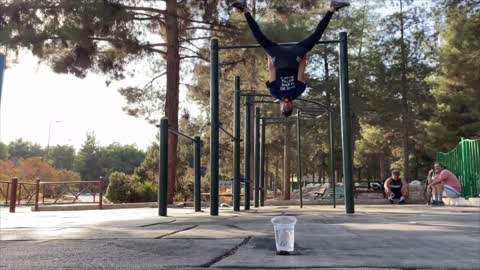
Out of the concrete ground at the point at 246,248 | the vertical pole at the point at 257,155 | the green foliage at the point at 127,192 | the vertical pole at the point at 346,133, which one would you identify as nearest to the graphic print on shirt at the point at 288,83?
the vertical pole at the point at 346,133

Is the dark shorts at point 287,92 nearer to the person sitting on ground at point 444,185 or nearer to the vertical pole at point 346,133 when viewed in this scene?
the vertical pole at point 346,133

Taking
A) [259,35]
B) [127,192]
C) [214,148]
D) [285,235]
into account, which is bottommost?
[285,235]

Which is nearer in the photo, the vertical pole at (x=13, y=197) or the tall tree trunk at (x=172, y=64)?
the vertical pole at (x=13, y=197)

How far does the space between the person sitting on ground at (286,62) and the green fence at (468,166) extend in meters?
6.77

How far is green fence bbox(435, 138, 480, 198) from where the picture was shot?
12.0 m

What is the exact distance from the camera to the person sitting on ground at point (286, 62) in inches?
268

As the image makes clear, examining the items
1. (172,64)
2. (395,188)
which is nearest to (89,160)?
(172,64)

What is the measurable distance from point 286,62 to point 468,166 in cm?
765

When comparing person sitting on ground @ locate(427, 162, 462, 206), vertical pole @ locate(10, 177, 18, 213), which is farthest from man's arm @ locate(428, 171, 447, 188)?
vertical pole @ locate(10, 177, 18, 213)

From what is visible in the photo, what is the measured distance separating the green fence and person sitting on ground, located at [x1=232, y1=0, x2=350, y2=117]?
22.2ft

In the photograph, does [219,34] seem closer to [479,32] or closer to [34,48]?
[34,48]

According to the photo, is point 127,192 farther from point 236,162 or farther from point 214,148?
point 214,148

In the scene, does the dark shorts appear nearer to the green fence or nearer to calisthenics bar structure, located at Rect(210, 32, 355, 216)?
calisthenics bar structure, located at Rect(210, 32, 355, 216)

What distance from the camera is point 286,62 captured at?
6910 millimetres
